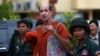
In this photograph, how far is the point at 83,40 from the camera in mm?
5074

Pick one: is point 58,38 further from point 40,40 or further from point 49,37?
point 40,40

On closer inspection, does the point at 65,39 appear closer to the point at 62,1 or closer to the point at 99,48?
the point at 99,48

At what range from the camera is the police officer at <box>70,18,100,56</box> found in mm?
4992

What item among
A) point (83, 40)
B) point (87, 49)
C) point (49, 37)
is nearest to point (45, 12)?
point (49, 37)

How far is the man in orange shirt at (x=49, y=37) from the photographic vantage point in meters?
5.12

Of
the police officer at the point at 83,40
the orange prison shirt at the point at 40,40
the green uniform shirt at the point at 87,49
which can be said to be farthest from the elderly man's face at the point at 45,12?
the green uniform shirt at the point at 87,49

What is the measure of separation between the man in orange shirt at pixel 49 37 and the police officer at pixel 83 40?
0.43 feet

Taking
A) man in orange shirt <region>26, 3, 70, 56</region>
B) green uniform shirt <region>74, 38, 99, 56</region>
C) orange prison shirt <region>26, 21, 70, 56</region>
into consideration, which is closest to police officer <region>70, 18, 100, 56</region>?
green uniform shirt <region>74, 38, 99, 56</region>

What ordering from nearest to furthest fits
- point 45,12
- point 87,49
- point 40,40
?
point 87,49, point 45,12, point 40,40

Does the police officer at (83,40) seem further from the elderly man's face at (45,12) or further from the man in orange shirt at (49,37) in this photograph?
the elderly man's face at (45,12)

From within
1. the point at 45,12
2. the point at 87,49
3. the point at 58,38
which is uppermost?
the point at 45,12

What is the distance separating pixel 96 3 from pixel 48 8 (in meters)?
20.9

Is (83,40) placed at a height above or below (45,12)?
below

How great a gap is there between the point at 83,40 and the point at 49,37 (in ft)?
1.38
